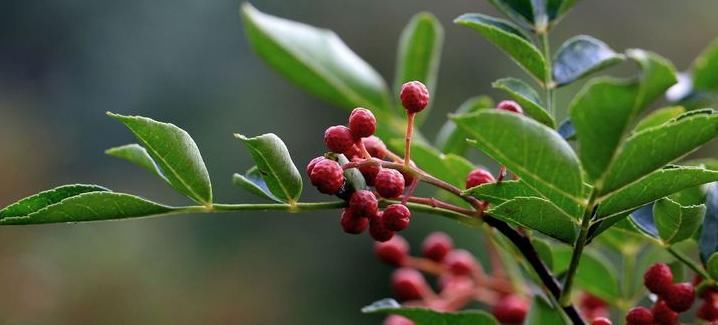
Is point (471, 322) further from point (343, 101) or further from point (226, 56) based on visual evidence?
point (226, 56)

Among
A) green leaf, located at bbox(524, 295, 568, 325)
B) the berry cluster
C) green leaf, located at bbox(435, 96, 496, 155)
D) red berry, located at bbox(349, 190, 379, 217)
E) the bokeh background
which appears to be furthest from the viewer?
the bokeh background

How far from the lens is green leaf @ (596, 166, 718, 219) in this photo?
0.51m

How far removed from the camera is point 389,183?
563 mm

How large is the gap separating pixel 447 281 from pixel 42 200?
556mm

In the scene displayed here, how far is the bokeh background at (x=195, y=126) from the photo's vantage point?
4191 millimetres

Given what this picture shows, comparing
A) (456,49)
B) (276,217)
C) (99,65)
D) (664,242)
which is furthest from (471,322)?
(456,49)

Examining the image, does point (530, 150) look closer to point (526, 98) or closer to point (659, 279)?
point (526, 98)

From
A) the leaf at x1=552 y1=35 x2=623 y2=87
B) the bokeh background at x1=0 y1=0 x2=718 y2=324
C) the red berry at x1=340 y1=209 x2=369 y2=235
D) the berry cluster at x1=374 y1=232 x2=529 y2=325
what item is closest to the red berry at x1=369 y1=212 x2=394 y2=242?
the red berry at x1=340 y1=209 x2=369 y2=235

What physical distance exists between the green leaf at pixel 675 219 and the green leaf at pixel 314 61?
1.44 feet

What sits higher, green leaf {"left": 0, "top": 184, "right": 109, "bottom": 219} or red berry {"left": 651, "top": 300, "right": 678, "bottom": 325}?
green leaf {"left": 0, "top": 184, "right": 109, "bottom": 219}

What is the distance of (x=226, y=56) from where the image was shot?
5.05m

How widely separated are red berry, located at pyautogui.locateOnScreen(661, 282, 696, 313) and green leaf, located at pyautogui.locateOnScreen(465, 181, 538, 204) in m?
0.15

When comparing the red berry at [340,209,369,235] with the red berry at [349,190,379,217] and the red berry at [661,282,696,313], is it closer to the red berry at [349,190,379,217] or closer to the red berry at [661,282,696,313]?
the red berry at [349,190,379,217]

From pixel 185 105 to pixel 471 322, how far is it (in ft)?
14.6
